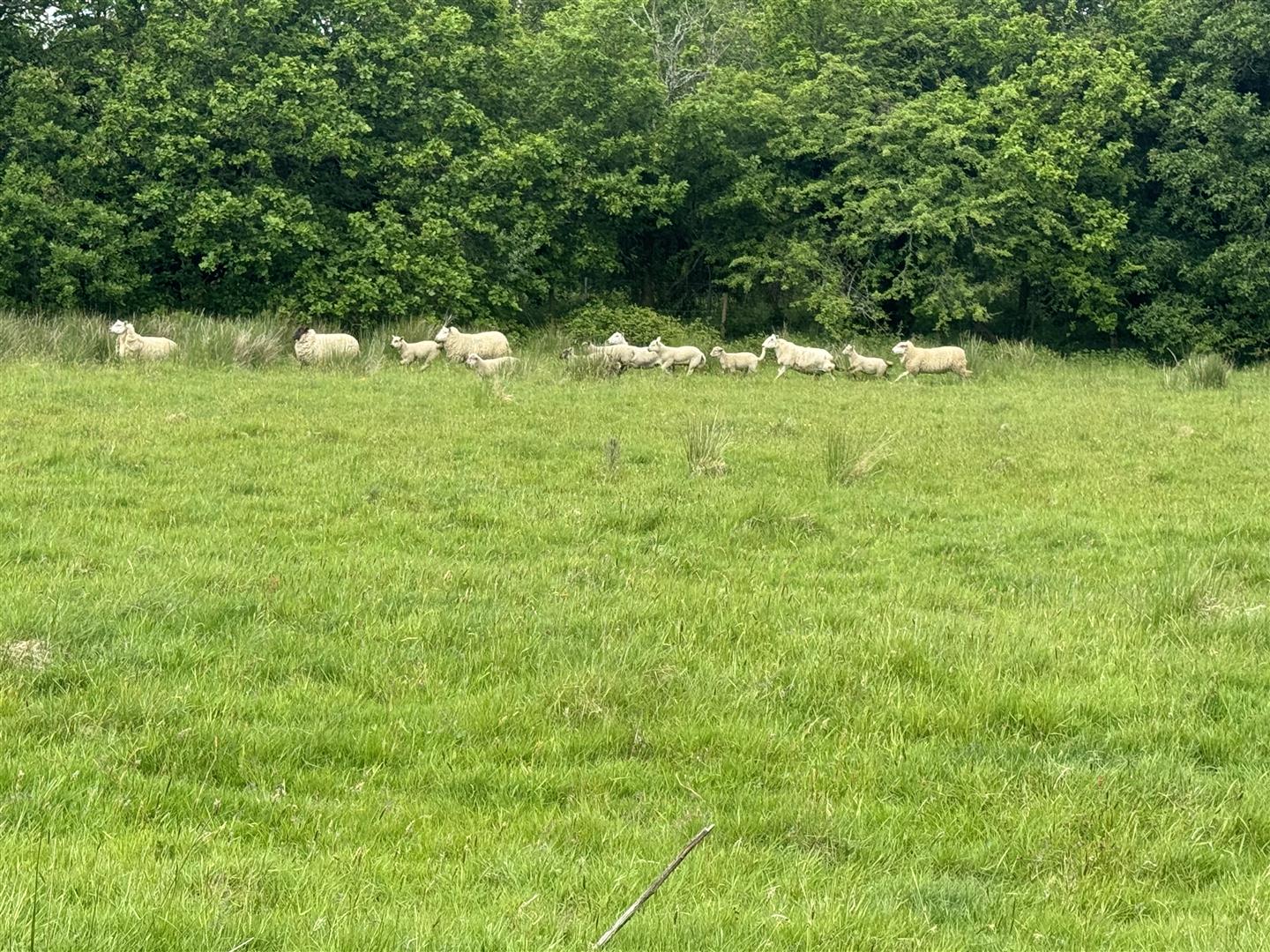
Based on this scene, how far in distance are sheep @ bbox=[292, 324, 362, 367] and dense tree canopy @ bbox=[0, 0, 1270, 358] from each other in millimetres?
5308

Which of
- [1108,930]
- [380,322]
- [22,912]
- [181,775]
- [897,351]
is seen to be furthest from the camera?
[380,322]

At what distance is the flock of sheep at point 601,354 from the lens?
20.8m

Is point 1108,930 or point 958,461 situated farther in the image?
point 958,461

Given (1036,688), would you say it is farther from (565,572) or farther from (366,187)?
(366,187)

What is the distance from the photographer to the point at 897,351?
26.3m

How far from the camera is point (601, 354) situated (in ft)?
75.9

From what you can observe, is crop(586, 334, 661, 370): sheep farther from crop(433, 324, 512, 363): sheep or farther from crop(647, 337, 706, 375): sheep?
crop(433, 324, 512, 363): sheep

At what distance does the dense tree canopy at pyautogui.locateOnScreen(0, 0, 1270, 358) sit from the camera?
86.7 ft

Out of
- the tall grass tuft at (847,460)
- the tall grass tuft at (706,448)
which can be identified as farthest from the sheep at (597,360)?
the tall grass tuft at (847,460)

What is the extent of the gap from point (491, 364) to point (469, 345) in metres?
2.65

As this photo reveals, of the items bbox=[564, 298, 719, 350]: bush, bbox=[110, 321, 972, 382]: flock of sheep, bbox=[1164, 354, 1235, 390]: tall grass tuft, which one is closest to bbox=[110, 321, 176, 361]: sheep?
bbox=[110, 321, 972, 382]: flock of sheep

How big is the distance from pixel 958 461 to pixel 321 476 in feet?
24.1

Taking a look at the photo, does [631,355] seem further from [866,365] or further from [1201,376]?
[1201,376]

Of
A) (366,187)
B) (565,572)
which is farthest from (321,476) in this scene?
(366,187)
